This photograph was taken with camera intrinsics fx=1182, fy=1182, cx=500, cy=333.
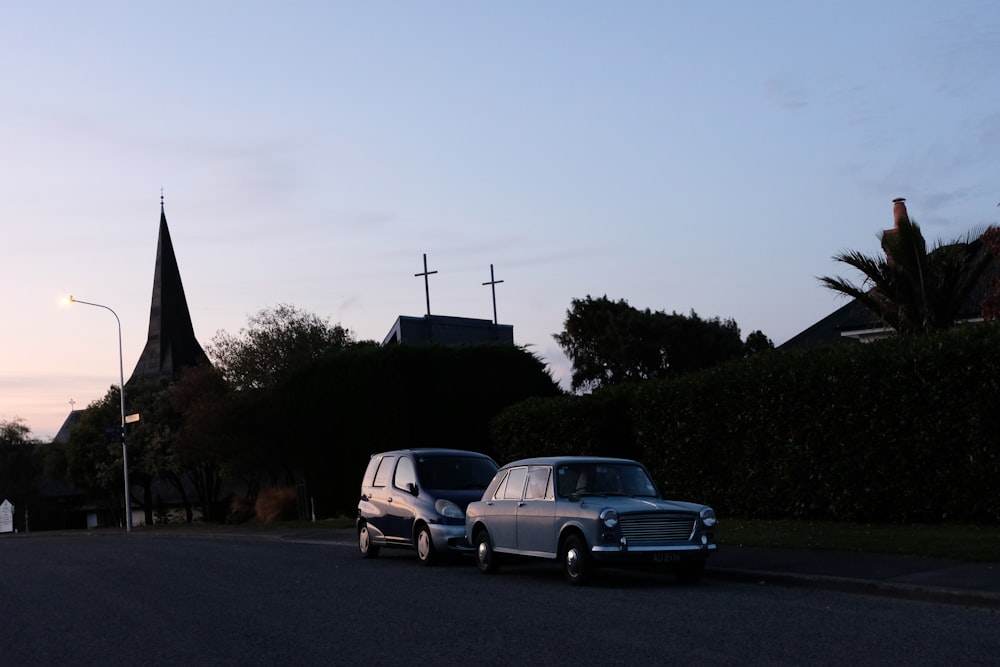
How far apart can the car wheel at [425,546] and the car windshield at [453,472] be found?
0.83 metres

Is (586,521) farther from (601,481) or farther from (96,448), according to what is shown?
(96,448)

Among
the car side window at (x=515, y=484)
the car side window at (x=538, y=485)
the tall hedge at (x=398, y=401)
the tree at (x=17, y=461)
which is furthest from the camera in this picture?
the tree at (x=17, y=461)

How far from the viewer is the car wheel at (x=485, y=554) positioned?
55.2ft

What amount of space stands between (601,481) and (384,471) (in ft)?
20.3

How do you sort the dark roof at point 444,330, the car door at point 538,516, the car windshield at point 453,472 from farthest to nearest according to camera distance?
1. the dark roof at point 444,330
2. the car windshield at point 453,472
3. the car door at point 538,516

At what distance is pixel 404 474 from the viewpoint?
789 inches

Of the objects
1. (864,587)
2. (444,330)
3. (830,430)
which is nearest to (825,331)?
(444,330)

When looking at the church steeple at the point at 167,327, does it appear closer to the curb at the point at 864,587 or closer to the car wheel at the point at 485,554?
the car wheel at the point at 485,554

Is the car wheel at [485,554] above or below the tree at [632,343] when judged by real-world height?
below

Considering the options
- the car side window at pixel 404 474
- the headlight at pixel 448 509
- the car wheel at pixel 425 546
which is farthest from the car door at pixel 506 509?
the car side window at pixel 404 474

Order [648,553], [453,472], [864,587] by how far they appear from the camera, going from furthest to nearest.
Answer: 1. [453,472]
2. [648,553]
3. [864,587]

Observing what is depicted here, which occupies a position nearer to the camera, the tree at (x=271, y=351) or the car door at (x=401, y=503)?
the car door at (x=401, y=503)

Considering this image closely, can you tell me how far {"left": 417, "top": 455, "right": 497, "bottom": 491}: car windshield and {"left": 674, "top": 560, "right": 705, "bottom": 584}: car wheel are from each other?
553 cm

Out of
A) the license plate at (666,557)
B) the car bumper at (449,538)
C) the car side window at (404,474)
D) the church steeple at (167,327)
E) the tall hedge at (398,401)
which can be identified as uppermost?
the church steeple at (167,327)
